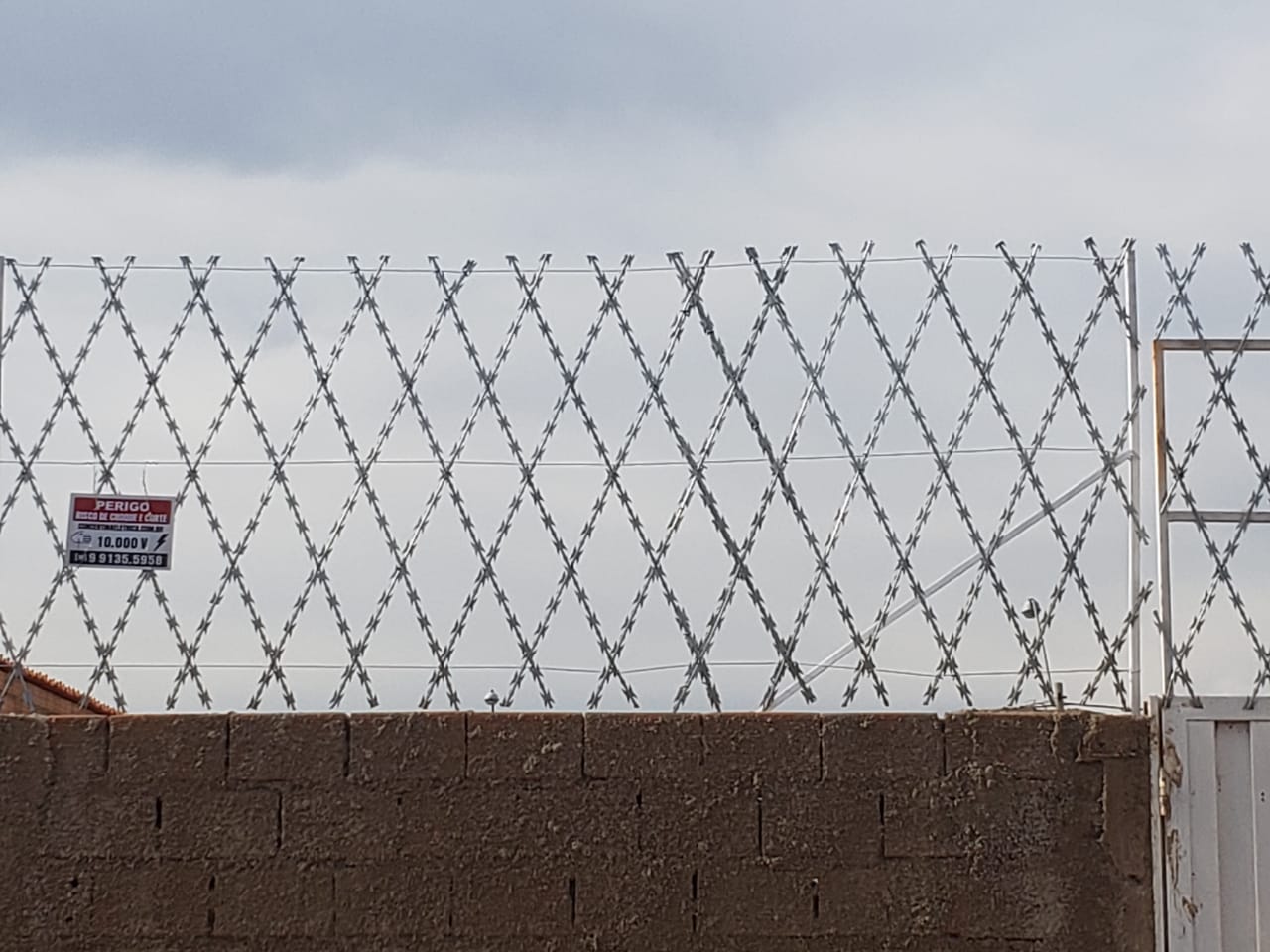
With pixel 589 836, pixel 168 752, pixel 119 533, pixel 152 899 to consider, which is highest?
pixel 119 533

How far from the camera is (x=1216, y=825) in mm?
5199

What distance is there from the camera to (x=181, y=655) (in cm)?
545

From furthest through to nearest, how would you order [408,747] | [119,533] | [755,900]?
[119,533] < [408,747] < [755,900]

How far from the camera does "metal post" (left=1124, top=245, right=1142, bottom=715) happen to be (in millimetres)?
5348

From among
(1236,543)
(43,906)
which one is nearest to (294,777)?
(43,906)

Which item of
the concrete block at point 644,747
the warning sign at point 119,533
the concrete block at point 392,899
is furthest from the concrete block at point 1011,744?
the warning sign at point 119,533

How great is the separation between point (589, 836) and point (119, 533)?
1.94 meters

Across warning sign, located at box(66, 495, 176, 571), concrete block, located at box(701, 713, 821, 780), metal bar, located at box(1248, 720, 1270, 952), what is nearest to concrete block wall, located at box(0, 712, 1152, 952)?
concrete block, located at box(701, 713, 821, 780)

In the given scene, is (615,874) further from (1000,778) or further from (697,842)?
(1000,778)

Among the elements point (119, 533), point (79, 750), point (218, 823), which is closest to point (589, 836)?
point (218, 823)

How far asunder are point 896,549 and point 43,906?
10.0 ft

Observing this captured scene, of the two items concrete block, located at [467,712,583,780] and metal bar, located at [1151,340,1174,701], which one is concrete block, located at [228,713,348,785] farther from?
metal bar, located at [1151,340,1174,701]

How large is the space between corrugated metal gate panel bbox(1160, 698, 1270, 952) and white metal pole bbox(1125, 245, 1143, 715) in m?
0.17

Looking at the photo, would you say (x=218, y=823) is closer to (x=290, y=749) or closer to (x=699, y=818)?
(x=290, y=749)
